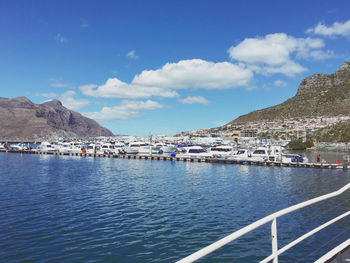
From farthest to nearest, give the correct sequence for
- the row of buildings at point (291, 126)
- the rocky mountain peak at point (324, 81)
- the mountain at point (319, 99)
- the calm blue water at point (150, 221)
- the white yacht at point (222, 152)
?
the rocky mountain peak at point (324, 81) < the mountain at point (319, 99) < the row of buildings at point (291, 126) < the white yacht at point (222, 152) < the calm blue water at point (150, 221)

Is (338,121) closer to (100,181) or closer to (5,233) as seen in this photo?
(100,181)

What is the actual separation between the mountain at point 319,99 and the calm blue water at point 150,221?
140 meters

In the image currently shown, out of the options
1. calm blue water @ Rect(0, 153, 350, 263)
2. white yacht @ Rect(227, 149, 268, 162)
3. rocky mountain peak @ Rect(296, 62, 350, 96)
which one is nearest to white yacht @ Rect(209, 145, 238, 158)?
white yacht @ Rect(227, 149, 268, 162)

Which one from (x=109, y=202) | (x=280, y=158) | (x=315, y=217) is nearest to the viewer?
(x=315, y=217)

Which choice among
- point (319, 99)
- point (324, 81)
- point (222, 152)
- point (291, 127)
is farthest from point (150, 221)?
point (324, 81)

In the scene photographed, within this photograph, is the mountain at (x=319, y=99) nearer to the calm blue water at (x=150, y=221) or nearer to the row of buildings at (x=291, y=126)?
the row of buildings at (x=291, y=126)

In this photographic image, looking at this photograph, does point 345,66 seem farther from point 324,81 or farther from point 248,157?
point 248,157

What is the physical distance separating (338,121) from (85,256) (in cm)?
14611

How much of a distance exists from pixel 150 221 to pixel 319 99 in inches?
6851

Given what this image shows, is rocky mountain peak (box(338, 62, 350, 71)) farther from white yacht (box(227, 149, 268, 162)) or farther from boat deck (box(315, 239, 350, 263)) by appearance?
boat deck (box(315, 239, 350, 263))

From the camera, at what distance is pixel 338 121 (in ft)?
426

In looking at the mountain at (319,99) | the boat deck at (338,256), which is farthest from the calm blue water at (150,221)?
the mountain at (319,99)

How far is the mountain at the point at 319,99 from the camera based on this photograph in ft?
483

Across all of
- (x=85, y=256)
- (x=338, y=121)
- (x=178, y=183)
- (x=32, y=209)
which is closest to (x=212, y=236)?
(x=85, y=256)
